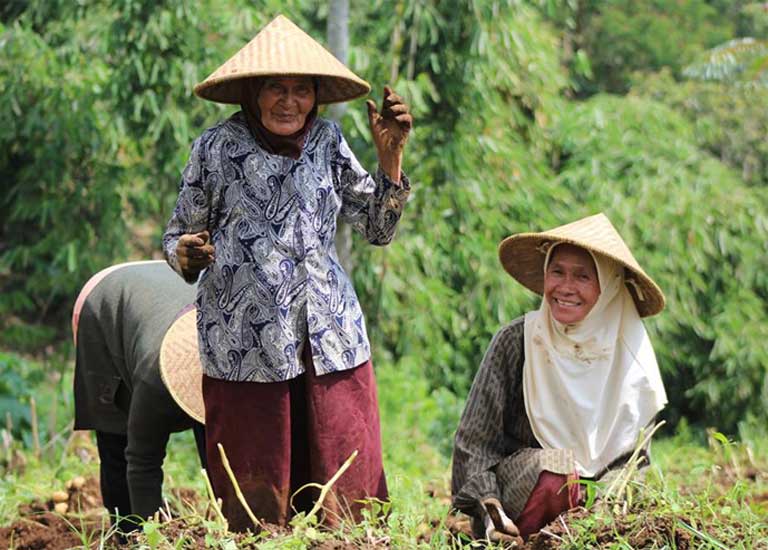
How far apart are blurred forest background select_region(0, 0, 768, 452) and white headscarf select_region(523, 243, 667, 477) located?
296cm

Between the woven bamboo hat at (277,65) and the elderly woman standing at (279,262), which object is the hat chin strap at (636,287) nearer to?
the elderly woman standing at (279,262)

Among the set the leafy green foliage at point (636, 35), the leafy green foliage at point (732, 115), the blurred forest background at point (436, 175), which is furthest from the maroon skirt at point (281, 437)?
the leafy green foliage at point (636, 35)

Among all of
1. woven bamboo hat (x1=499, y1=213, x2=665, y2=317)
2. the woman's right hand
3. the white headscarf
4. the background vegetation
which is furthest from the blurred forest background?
the woman's right hand

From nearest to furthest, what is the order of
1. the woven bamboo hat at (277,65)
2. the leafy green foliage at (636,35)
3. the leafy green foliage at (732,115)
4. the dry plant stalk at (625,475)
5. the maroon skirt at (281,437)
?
the dry plant stalk at (625,475), the woven bamboo hat at (277,65), the maroon skirt at (281,437), the leafy green foliage at (732,115), the leafy green foliage at (636,35)

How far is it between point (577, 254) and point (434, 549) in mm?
1028

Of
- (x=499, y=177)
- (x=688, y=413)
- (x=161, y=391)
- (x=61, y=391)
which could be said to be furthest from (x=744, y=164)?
(x=161, y=391)

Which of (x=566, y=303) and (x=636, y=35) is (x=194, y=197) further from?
(x=636, y=35)

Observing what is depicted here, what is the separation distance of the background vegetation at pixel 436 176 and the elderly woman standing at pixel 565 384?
9.48 feet

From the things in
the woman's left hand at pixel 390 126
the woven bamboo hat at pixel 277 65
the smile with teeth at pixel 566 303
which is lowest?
the smile with teeth at pixel 566 303

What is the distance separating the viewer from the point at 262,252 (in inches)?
128

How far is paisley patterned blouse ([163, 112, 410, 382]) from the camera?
10.7 feet

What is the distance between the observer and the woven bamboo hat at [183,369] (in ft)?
11.8

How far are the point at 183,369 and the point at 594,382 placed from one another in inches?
50.0

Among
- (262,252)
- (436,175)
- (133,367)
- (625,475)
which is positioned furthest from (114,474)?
(436,175)
